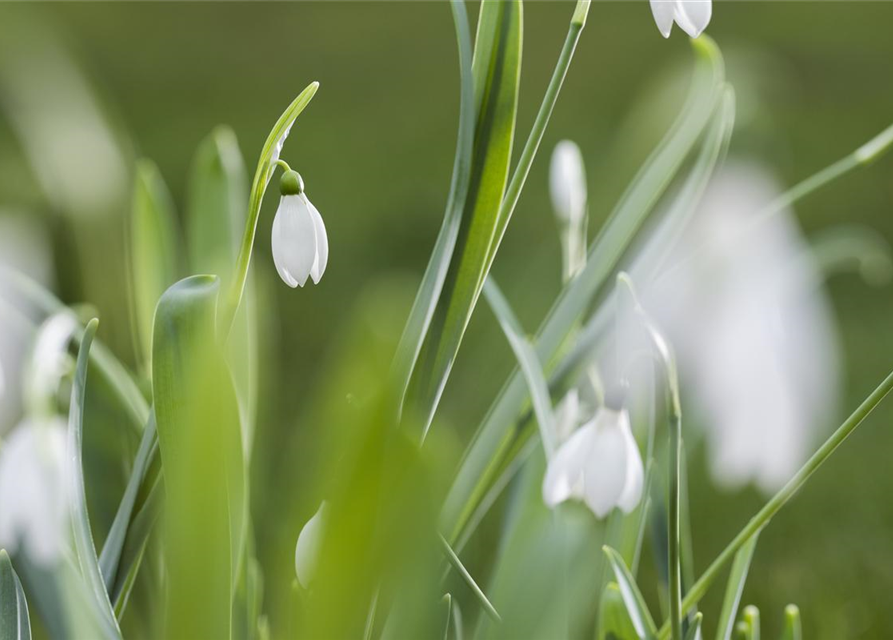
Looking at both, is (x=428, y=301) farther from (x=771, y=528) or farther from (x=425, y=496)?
(x=771, y=528)

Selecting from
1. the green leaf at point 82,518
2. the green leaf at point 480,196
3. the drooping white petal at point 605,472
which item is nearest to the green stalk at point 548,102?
the green leaf at point 480,196

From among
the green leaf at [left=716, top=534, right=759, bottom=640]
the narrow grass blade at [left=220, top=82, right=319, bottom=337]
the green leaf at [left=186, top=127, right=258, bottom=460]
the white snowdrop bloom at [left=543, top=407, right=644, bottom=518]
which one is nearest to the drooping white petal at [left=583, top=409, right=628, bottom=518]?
the white snowdrop bloom at [left=543, top=407, right=644, bottom=518]

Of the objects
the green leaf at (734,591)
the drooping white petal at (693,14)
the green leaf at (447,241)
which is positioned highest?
the drooping white petal at (693,14)

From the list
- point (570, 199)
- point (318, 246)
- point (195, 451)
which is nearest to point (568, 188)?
point (570, 199)

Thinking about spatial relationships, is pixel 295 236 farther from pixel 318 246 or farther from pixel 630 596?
pixel 630 596

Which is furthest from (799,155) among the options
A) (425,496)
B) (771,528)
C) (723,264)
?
(425,496)

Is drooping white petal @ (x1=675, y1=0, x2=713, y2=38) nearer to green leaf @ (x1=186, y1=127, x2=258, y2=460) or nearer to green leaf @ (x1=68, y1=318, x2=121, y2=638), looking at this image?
green leaf @ (x1=68, y1=318, x2=121, y2=638)

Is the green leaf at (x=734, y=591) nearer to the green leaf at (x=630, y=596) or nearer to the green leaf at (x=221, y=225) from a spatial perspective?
the green leaf at (x=630, y=596)
